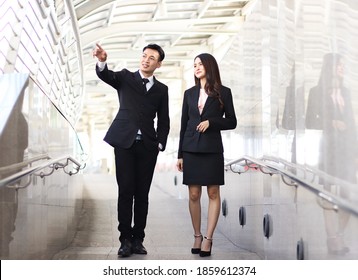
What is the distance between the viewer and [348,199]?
2.83 m

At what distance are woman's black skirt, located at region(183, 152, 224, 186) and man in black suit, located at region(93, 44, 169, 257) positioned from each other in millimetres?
269

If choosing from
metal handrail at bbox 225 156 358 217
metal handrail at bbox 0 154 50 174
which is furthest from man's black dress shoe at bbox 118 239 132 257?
metal handrail at bbox 225 156 358 217

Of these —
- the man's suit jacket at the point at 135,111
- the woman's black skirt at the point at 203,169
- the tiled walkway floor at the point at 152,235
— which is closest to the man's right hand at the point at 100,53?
the man's suit jacket at the point at 135,111

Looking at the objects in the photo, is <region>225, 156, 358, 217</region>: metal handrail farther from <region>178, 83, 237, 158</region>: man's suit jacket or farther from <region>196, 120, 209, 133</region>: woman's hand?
<region>196, 120, 209, 133</region>: woman's hand

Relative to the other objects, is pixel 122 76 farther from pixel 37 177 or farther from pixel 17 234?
pixel 17 234

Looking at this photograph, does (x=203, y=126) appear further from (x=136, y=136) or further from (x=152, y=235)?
(x=152, y=235)

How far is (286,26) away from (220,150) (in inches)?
45.2

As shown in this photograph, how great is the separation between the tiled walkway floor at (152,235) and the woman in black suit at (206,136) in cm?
39

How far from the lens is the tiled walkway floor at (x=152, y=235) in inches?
211

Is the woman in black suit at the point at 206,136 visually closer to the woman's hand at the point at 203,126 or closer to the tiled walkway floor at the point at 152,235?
the woman's hand at the point at 203,126

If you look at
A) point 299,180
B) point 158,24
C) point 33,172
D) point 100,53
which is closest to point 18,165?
point 33,172

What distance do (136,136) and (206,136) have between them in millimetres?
540

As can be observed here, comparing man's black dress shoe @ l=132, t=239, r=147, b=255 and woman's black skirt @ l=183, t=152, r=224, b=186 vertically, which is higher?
woman's black skirt @ l=183, t=152, r=224, b=186

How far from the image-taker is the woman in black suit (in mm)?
5051
